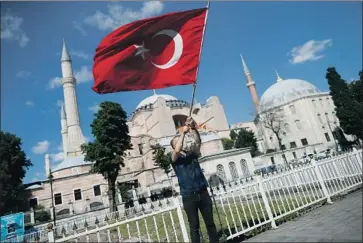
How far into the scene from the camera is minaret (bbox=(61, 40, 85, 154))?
39.8 metres

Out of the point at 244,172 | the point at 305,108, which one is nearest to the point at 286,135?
the point at 305,108

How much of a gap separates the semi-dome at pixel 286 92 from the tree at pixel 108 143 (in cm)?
3177

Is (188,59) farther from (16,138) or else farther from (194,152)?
(16,138)

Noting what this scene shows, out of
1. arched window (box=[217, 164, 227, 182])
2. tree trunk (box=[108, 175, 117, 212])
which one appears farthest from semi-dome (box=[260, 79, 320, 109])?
tree trunk (box=[108, 175, 117, 212])

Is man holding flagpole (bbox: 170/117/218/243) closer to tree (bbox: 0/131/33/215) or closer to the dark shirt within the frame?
the dark shirt

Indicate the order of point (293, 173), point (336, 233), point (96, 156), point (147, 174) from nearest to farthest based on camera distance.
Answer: point (336, 233) → point (293, 173) → point (96, 156) → point (147, 174)

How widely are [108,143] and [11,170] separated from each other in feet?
42.7

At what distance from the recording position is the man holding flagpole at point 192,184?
331 cm

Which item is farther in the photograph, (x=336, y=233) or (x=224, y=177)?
(x=224, y=177)

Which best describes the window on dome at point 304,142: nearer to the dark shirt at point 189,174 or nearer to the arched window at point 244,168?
the arched window at point 244,168

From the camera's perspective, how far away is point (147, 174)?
36.8 m

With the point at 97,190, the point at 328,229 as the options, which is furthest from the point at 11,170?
the point at 328,229

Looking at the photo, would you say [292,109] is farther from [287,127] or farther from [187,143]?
[187,143]

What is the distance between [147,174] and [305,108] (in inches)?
1159
